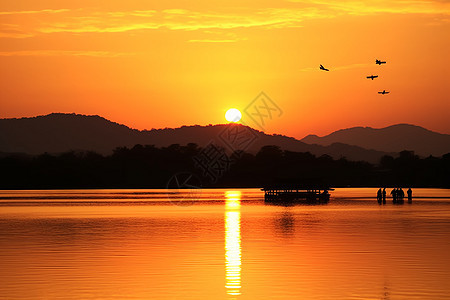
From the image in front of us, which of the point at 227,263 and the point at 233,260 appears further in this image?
the point at 233,260

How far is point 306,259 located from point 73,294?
1373cm

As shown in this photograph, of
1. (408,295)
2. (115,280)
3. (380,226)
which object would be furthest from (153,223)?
(408,295)

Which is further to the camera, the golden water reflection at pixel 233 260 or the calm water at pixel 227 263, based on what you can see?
the golden water reflection at pixel 233 260

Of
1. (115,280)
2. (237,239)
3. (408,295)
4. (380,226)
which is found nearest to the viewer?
(408,295)

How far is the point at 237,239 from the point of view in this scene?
4812 centimetres

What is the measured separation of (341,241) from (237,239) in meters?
6.59

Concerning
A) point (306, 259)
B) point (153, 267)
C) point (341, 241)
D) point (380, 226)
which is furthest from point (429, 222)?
point (153, 267)

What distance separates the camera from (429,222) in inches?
2530

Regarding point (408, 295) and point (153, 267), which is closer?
point (408, 295)

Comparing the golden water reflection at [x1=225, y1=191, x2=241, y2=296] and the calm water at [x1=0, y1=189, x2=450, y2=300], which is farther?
the golden water reflection at [x1=225, y1=191, x2=241, y2=296]

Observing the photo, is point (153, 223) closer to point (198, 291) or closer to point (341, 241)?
point (341, 241)

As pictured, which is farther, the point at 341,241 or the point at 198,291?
the point at 341,241

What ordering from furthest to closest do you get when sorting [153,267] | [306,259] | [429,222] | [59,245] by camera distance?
[429,222] → [59,245] → [306,259] → [153,267]

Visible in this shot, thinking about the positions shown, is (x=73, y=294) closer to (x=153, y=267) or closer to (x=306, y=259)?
(x=153, y=267)
